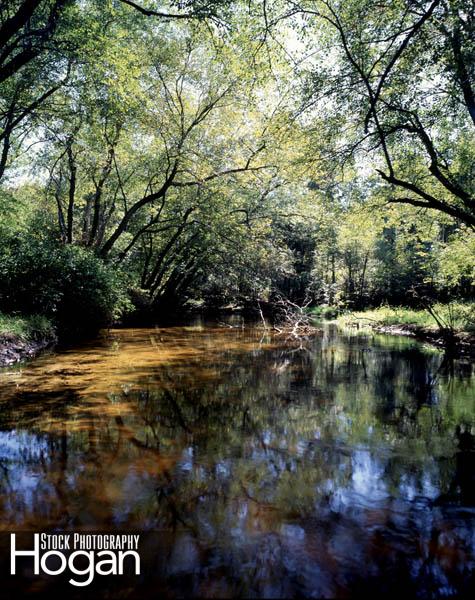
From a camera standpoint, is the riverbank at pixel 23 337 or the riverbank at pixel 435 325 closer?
the riverbank at pixel 23 337

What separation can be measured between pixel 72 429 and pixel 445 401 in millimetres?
6920

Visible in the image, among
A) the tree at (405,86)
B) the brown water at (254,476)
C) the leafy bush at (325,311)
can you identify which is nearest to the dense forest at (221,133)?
the tree at (405,86)

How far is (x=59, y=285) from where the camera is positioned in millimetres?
14391

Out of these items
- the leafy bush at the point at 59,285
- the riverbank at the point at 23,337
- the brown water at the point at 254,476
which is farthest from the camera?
the leafy bush at the point at 59,285

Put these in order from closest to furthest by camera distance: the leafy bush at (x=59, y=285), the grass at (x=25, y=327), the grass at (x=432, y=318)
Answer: the grass at (x=25, y=327)
the leafy bush at (x=59, y=285)
the grass at (x=432, y=318)

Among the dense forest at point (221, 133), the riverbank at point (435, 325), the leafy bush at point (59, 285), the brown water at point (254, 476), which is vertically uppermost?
the dense forest at point (221, 133)

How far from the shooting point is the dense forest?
1108 centimetres

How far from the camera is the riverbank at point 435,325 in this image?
49.2 ft

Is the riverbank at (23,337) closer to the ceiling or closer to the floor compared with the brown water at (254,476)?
closer to the ceiling

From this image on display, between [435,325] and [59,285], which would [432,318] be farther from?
[59,285]

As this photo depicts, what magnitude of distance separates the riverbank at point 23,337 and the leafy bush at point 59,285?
951 mm

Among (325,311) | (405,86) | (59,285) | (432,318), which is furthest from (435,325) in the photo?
(325,311)

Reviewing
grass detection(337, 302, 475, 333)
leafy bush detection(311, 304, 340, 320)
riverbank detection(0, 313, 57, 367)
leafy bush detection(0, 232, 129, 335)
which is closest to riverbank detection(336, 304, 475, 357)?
grass detection(337, 302, 475, 333)

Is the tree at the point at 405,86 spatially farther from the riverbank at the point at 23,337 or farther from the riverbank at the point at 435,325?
the riverbank at the point at 23,337
